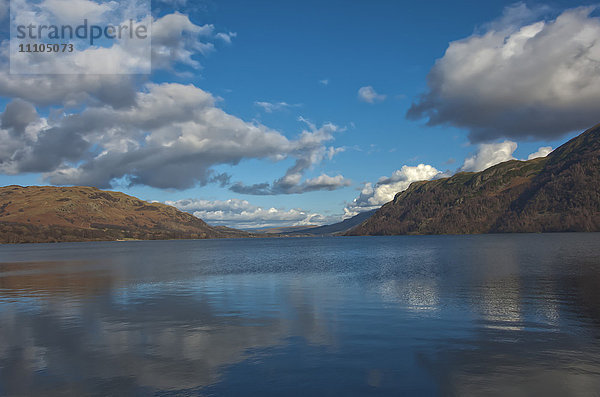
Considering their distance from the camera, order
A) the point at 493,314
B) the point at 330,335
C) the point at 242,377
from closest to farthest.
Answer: the point at 242,377
the point at 330,335
the point at 493,314

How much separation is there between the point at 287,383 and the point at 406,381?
562cm

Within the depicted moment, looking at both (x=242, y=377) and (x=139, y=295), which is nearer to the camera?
(x=242, y=377)

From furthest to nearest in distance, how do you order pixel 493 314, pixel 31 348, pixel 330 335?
pixel 493 314, pixel 330 335, pixel 31 348

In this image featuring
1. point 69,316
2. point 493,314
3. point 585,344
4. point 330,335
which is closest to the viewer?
point 585,344

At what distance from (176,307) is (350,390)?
25987 millimetres

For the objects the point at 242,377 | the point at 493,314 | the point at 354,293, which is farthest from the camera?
the point at 354,293

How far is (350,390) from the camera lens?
16859 millimetres

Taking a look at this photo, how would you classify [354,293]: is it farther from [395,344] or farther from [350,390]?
[350,390]

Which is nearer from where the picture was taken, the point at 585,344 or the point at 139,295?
the point at 585,344

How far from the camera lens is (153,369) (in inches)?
782

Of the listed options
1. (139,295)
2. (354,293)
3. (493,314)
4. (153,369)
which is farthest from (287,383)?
(139,295)

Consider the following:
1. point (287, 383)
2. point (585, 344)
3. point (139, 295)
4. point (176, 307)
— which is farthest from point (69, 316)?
point (585, 344)

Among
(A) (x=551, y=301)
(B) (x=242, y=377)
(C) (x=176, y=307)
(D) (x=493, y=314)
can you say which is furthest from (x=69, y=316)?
(A) (x=551, y=301)

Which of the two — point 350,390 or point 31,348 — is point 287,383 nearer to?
point 350,390
